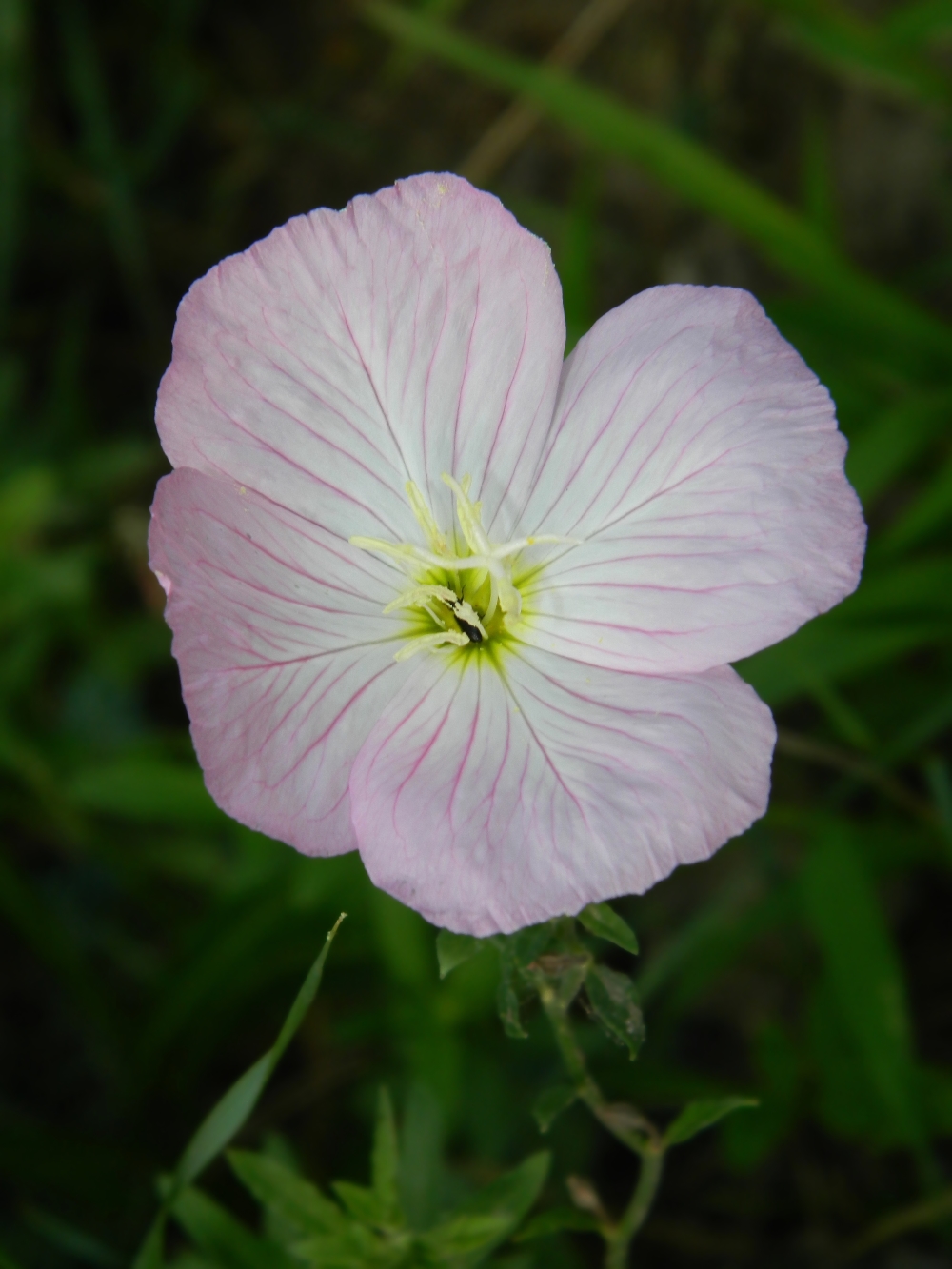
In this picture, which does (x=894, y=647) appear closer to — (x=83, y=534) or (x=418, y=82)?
(x=83, y=534)

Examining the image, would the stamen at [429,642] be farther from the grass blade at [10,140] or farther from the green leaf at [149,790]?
the grass blade at [10,140]

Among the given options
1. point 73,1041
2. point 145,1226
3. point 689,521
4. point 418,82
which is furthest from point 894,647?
point 418,82

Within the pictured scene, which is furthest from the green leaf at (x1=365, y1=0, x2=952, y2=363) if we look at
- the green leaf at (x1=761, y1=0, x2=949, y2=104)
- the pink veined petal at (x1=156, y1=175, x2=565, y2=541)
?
the pink veined petal at (x1=156, y1=175, x2=565, y2=541)

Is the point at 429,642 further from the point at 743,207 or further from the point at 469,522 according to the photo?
the point at 743,207

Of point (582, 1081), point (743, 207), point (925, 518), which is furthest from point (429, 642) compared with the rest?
point (743, 207)

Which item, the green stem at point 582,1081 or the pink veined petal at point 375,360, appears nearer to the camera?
the green stem at point 582,1081

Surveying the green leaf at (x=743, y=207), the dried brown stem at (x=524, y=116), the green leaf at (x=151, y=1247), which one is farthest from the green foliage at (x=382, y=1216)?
the dried brown stem at (x=524, y=116)

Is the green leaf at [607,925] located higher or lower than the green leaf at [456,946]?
lower

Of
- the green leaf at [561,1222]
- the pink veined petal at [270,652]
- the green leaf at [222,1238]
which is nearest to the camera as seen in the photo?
the pink veined petal at [270,652]
